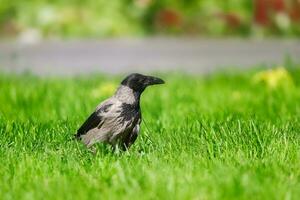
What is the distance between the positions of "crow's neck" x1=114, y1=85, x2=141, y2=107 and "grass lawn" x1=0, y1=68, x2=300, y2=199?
0.91 feet

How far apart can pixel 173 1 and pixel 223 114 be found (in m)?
4.91

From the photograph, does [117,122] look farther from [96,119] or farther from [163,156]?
[163,156]

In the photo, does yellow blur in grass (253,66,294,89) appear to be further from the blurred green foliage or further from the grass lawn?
the blurred green foliage

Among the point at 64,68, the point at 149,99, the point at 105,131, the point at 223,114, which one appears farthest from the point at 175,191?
the point at 64,68

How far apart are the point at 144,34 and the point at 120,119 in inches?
231

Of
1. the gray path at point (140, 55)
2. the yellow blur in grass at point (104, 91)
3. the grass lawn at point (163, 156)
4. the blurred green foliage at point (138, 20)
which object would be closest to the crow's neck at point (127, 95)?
the grass lawn at point (163, 156)

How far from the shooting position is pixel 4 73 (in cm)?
905

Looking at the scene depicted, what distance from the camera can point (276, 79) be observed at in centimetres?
790

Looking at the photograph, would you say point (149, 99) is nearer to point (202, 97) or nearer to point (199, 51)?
point (202, 97)

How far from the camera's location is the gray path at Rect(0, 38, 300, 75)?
31.2 feet

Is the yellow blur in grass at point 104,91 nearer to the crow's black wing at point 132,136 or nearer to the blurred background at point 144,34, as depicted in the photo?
the blurred background at point 144,34

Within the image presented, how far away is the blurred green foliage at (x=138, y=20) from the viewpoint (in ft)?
34.0

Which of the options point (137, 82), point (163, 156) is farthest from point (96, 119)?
point (163, 156)

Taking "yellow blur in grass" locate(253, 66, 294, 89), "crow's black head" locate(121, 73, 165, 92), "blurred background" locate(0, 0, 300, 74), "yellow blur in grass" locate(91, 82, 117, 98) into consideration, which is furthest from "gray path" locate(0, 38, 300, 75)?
"crow's black head" locate(121, 73, 165, 92)
